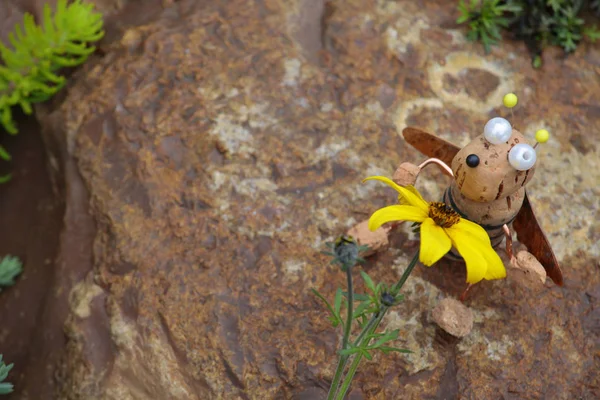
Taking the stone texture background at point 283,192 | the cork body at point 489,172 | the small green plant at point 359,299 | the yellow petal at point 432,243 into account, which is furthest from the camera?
the stone texture background at point 283,192

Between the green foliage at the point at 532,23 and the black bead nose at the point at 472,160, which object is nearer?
the black bead nose at the point at 472,160

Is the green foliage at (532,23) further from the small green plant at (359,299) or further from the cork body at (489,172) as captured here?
the small green plant at (359,299)

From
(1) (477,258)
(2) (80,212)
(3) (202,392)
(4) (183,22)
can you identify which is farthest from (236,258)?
(4) (183,22)

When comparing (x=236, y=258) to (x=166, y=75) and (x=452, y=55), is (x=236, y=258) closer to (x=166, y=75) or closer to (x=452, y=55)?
(x=166, y=75)

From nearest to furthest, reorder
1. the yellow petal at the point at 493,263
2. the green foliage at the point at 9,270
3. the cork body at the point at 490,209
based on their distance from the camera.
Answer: the yellow petal at the point at 493,263 → the cork body at the point at 490,209 → the green foliage at the point at 9,270

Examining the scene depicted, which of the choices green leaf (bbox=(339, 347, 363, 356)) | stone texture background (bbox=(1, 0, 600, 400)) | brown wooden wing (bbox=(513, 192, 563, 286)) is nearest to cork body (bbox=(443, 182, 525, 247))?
brown wooden wing (bbox=(513, 192, 563, 286))

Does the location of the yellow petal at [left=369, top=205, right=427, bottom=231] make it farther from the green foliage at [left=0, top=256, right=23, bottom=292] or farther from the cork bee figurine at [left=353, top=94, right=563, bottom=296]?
the green foliage at [left=0, top=256, right=23, bottom=292]

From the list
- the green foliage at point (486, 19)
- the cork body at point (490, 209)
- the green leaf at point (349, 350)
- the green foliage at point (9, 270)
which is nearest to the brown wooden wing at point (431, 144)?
the cork body at point (490, 209)

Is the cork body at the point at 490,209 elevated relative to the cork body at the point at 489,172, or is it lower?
lower
